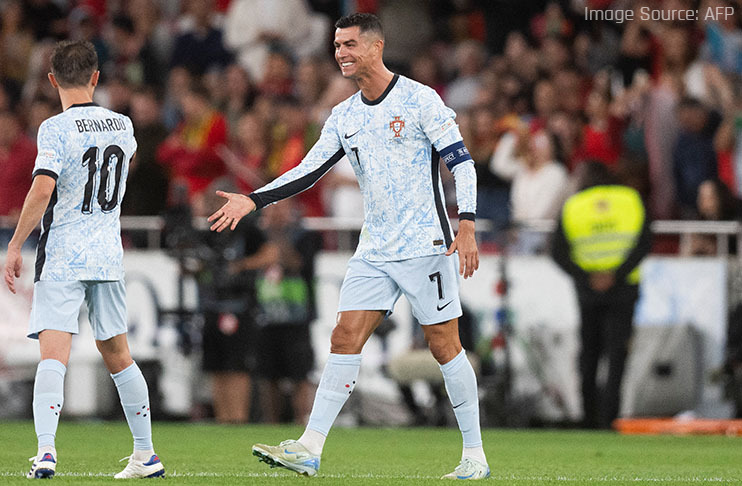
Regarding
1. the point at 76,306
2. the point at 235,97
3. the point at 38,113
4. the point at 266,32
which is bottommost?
the point at 76,306

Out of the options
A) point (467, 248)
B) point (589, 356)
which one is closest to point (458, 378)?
point (467, 248)

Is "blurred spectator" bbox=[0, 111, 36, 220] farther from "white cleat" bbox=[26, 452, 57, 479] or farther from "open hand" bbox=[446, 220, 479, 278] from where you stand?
"open hand" bbox=[446, 220, 479, 278]

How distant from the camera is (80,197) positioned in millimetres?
7328

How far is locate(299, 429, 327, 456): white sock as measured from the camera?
7400 mm

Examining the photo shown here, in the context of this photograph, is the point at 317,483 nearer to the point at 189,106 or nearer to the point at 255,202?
the point at 255,202

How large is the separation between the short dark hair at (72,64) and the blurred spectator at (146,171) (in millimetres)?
7756

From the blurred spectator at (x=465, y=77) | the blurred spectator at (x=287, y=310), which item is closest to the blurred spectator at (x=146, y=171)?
the blurred spectator at (x=287, y=310)

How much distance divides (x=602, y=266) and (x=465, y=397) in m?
6.19

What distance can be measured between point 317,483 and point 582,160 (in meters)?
7.82

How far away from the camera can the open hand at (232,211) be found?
23.5 ft

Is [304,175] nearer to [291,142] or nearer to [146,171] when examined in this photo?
[291,142]

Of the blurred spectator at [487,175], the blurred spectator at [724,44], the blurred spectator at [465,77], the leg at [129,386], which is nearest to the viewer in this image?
the leg at [129,386]

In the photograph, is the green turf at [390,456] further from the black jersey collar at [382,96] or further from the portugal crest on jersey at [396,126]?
the black jersey collar at [382,96]

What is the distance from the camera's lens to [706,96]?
1491cm
